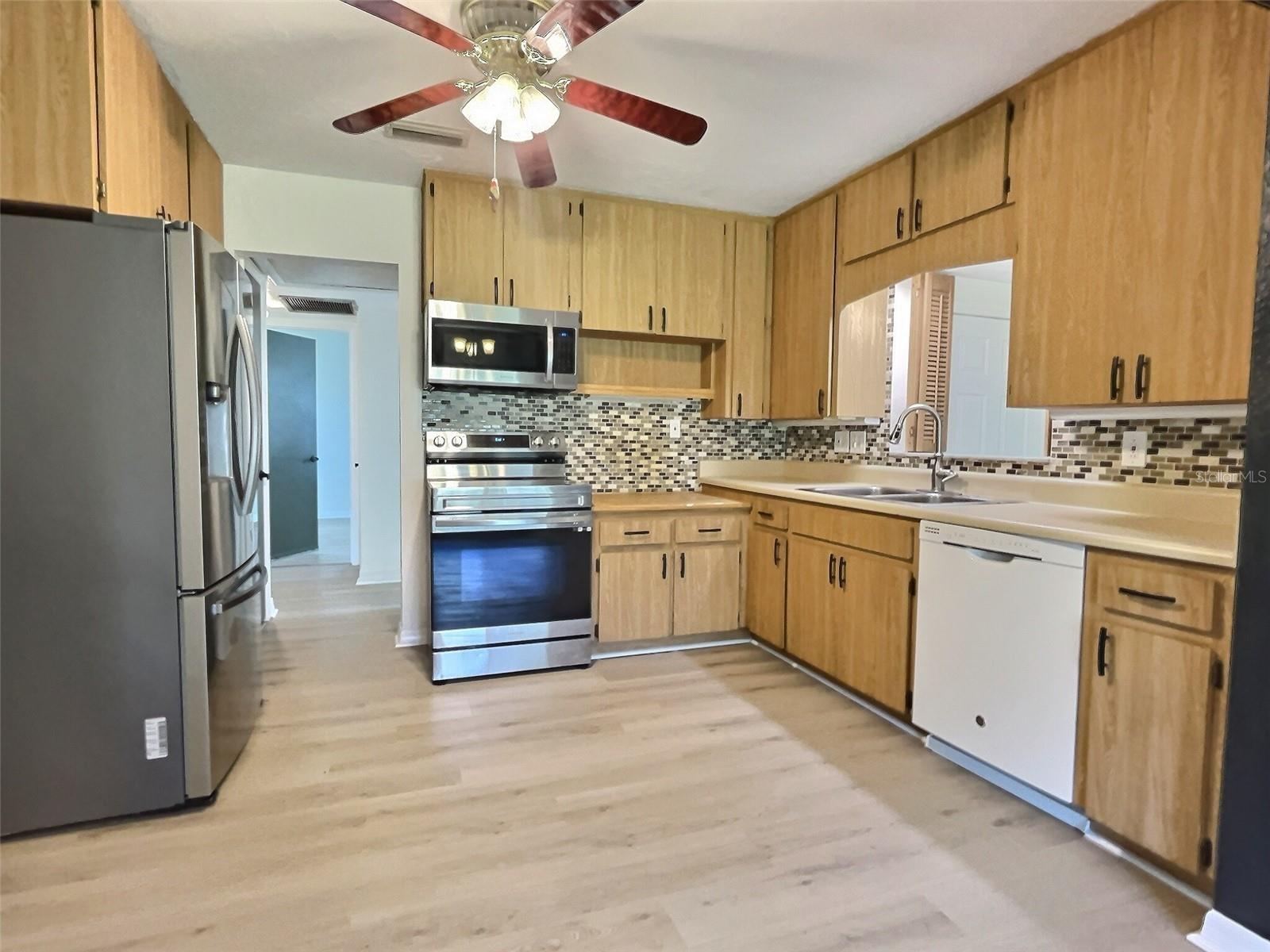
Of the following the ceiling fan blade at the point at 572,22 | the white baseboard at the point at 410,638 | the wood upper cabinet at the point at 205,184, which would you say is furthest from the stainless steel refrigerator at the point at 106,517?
the white baseboard at the point at 410,638

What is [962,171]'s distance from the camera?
249 centimetres

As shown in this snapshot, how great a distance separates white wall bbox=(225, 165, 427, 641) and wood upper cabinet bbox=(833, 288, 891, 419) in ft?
7.17

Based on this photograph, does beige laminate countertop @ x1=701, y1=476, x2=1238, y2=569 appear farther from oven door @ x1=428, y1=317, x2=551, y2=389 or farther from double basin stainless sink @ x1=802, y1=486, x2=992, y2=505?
oven door @ x1=428, y1=317, x2=551, y2=389

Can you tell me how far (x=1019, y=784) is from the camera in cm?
201

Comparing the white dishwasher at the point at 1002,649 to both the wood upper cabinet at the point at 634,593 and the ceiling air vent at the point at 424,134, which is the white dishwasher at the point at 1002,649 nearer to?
the wood upper cabinet at the point at 634,593

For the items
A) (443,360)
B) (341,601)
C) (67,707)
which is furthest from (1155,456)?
(341,601)

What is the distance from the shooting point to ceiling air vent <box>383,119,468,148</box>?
2.59 meters

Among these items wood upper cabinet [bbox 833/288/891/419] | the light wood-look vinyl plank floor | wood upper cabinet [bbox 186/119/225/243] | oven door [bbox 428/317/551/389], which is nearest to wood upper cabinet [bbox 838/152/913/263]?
wood upper cabinet [bbox 833/288/891/419]

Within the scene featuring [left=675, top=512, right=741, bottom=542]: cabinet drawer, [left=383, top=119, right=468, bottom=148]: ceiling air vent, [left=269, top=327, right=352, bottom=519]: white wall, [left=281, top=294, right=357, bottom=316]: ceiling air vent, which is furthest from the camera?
[left=269, top=327, right=352, bottom=519]: white wall

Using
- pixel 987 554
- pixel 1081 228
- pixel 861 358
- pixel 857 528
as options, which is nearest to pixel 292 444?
pixel 861 358

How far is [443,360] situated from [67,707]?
74.2 inches

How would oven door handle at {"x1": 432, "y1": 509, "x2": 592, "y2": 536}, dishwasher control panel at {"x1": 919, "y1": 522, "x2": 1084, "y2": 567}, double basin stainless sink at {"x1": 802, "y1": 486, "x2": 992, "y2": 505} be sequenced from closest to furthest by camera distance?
dishwasher control panel at {"x1": 919, "y1": 522, "x2": 1084, "y2": 567}, double basin stainless sink at {"x1": 802, "y1": 486, "x2": 992, "y2": 505}, oven door handle at {"x1": 432, "y1": 509, "x2": 592, "y2": 536}

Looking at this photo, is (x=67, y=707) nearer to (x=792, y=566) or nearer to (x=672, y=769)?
(x=672, y=769)

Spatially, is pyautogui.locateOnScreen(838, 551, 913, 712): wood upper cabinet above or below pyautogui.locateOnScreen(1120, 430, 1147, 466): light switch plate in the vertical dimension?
below
